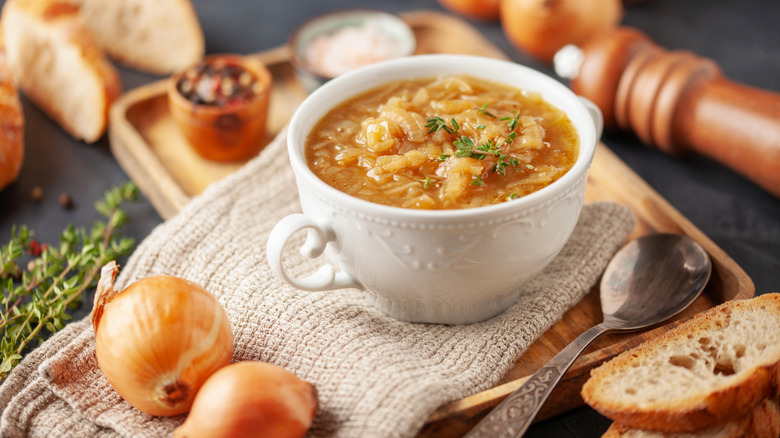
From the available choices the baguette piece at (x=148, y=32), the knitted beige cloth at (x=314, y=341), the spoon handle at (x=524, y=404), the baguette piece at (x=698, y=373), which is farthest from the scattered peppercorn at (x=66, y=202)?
the baguette piece at (x=698, y=373)

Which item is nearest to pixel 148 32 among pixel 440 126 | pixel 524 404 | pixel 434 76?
pixel 434 76

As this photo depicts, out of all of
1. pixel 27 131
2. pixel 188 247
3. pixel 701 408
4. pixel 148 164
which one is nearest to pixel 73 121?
pixel 27 131

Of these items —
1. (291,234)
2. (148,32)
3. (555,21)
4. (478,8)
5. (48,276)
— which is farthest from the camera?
(478,8)

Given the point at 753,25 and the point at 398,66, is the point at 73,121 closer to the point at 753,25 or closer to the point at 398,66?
the point at 398,66

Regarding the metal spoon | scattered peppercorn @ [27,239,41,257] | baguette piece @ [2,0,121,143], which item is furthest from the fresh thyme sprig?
the metal spoon

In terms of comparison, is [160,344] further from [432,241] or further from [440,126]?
[440,126]

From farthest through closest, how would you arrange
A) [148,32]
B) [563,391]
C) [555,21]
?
[148,32]
[555,21]
[563,391]
